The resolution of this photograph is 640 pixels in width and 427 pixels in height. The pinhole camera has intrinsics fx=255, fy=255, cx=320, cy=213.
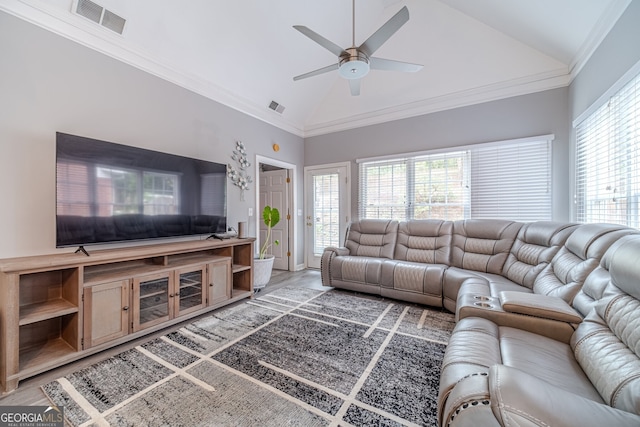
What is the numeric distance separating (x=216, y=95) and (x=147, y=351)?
3146mm

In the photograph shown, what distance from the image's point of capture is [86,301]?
197cm

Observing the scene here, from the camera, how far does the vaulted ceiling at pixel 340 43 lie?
2463 millimetres

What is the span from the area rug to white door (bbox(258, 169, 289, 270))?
243 cm

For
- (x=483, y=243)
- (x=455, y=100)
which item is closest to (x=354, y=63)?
(x=455, y=100)

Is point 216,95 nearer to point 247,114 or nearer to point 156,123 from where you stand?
point 247,114

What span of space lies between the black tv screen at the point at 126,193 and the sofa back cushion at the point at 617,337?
3340 millimetres

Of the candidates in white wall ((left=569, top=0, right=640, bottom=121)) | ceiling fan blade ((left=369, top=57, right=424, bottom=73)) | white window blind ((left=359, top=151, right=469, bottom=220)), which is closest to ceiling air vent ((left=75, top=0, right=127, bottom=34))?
ceiling fan blade ((left=369, top=57, right=424, bottom=73))

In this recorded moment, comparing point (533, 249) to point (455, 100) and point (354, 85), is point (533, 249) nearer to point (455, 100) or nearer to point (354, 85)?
point (455, 100)

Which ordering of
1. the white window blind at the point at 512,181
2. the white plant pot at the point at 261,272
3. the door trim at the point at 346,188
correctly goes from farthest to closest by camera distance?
the door trim at the point at 346,188 → the white plant pot at the point at 261,272 → the white window blind at the point at 512,181

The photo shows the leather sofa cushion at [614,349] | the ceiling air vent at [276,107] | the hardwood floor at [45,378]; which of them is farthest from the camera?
the ceiling air vent at [276,107]

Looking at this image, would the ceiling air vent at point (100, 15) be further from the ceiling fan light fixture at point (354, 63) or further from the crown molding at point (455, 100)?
the crown molding at point (455, 100)

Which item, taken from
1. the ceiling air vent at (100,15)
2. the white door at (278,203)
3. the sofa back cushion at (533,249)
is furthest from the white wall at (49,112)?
the sofa back cushion at (533,249)

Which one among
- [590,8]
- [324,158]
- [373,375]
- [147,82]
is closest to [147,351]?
[373,375]

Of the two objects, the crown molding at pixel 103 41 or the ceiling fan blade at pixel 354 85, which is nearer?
the crown molding at pixel 103 41
